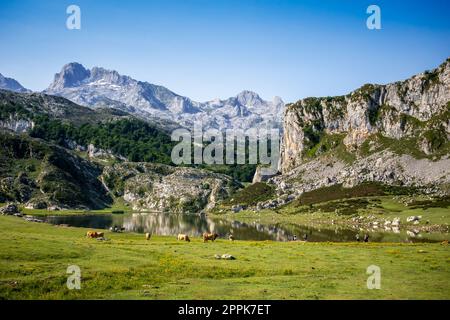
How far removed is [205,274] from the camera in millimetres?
41531

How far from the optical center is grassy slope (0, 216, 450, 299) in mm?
32344

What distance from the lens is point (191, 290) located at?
33.8 meters

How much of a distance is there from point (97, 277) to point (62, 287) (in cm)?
367

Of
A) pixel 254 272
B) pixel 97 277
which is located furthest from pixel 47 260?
pixel 254 272

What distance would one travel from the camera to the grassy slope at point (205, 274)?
3234cm

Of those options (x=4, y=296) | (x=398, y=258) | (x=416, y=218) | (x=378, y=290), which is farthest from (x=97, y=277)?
(x=416, y=218)

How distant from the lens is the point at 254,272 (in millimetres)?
43969

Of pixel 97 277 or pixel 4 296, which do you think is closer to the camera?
pixel 4 296
